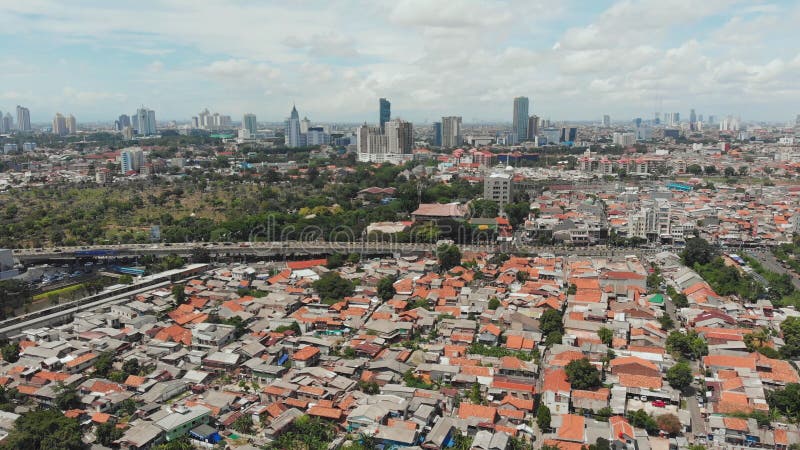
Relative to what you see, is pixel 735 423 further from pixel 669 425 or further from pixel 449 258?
pixel 449 258

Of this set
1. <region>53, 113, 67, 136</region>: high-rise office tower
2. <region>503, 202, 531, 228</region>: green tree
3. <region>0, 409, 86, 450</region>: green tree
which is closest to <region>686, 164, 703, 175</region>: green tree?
<region>503, 202, 531, 228</region>: green tree

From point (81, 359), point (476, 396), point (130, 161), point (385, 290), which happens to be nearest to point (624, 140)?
point (130, 161)

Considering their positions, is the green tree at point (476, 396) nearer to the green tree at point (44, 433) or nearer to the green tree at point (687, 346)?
the green tree at point (687, 346)

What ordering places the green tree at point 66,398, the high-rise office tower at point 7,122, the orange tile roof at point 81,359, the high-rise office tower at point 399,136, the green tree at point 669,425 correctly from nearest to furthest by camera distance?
the green tree at point 669,425
the green tree at point 66,398
the orange tile roof at point 81,359
the high-rise office tower at point 399,136
the high-rise office tower at point 7,122

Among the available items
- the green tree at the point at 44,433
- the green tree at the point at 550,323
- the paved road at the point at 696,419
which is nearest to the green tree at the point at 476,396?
the green tree at the point at 550,323

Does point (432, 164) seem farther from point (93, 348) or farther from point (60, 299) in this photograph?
point (93, 348)

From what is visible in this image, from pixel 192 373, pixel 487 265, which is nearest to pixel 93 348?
pixel 192 373
